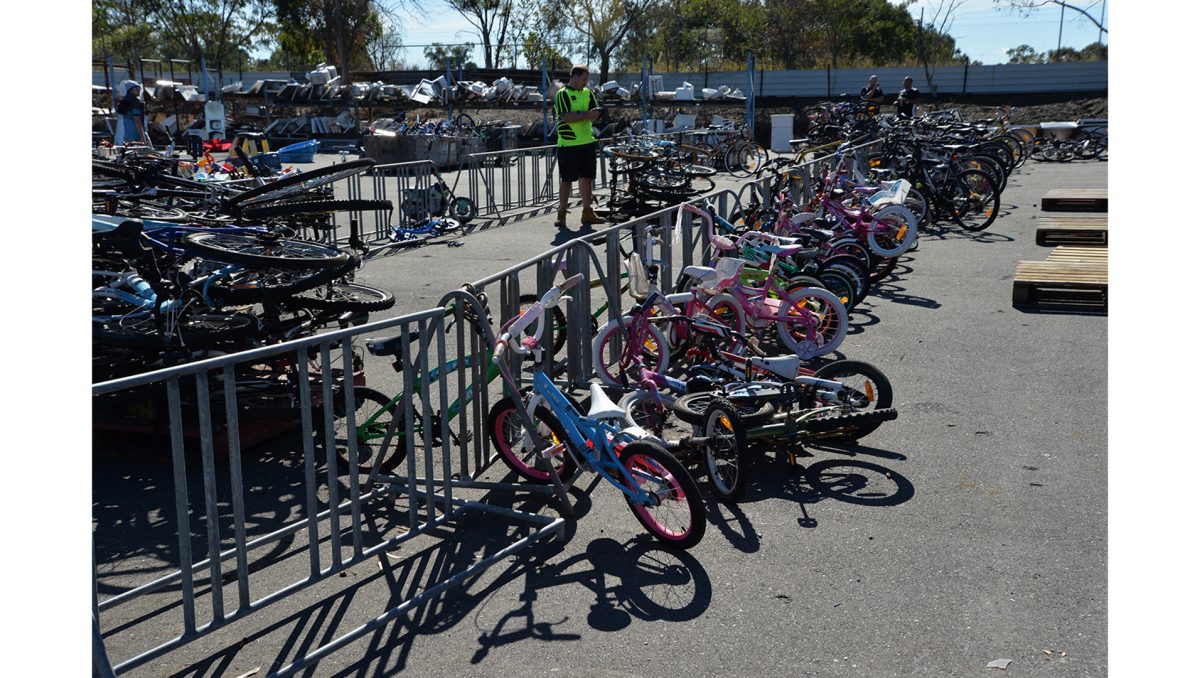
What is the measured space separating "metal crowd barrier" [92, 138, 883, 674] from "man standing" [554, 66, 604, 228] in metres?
6.41

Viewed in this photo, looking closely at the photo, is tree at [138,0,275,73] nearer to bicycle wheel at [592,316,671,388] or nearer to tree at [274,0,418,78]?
tree at [274,0,418,78]

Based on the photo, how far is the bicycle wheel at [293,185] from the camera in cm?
724

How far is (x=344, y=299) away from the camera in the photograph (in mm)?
6363

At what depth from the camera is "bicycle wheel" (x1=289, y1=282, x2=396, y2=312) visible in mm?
6176

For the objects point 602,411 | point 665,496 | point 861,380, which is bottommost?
point 665,496

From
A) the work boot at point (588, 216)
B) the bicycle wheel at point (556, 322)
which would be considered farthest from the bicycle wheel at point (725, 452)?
the work boot at point (588, 216)

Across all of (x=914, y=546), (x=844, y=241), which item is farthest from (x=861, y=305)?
(x=914, y=546)

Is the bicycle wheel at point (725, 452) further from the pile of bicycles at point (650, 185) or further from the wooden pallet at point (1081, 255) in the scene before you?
the pile of bicycles at point (650, 185)

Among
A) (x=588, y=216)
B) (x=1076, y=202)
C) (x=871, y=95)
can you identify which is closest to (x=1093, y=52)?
(x=871, y=95)

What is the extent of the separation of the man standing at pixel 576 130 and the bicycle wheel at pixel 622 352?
6853 millimetres

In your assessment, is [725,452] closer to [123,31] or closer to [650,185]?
[650,185]

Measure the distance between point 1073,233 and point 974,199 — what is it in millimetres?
1671

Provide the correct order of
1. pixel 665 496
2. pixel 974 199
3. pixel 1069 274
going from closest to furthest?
pixel 665 496, pixel 1069 274, pixel 974 199

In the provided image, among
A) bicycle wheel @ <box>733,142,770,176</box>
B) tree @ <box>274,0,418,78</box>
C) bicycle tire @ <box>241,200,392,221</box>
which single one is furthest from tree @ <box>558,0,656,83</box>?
bicycle tire @ <box>241,200,392,221</box>
